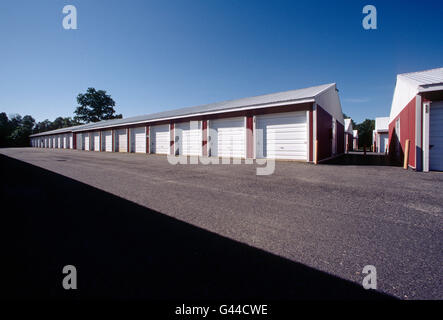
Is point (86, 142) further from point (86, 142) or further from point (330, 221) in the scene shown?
point (330, 221)

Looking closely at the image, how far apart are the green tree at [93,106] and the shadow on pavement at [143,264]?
73.8 metres

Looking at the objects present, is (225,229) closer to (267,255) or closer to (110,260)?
(267,255)

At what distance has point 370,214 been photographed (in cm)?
342

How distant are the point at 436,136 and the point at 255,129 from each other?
327 inches

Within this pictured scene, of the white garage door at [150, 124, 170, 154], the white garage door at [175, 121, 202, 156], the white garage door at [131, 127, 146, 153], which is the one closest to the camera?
the white garage door at [175, 121, 202, 156]

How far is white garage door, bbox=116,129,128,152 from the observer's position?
23.8 m

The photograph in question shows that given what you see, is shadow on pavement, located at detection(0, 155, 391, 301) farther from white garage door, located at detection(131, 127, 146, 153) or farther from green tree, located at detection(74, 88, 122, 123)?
green tree, located at detection(74, 88, 122, 123)

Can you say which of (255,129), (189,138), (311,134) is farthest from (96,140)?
(311,134)

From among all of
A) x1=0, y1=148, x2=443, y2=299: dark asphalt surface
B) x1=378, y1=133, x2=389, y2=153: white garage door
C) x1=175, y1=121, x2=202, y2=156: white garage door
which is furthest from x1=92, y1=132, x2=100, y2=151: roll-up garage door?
x1=378, y1=133, x2=389, y2=153: white garage door

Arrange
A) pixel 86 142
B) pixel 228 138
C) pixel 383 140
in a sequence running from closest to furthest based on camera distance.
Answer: pixel 228 138, pixel 383 140, pixel 86 142

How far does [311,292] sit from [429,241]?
2006 mm

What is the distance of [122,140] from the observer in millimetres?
24250

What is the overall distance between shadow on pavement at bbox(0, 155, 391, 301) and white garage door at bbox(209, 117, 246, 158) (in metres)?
11.5
